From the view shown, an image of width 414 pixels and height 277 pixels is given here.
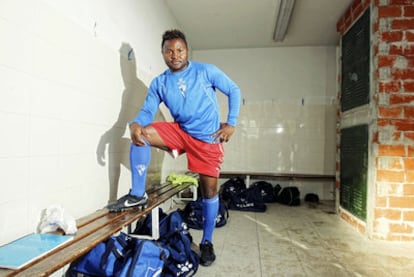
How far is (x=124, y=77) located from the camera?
2195mm

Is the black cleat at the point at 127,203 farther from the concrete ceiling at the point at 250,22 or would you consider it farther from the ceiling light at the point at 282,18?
the ceiling light at the point at 282,18

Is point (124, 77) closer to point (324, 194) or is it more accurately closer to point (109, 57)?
point (109, 57)

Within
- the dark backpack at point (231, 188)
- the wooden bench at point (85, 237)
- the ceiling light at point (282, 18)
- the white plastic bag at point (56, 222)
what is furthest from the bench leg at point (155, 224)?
the ceiling light at point (282, 18)

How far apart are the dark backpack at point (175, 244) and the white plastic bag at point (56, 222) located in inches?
22.4

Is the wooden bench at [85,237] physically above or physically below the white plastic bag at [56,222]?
below

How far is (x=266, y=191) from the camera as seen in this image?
411 centimetres

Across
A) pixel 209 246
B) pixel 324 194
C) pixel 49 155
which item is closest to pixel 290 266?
pixel 209 246

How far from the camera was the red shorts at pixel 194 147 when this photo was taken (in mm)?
1971

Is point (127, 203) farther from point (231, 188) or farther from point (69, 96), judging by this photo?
point (231, 188)

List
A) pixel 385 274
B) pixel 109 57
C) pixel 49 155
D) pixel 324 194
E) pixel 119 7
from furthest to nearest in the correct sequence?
pixel 324 194
pixel 119 7
pixel 109 57
pixel 385 274
pixel 49 155

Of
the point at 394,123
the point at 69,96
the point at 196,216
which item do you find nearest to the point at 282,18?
the point at 394,123

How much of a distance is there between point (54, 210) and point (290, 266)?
1.49 meters

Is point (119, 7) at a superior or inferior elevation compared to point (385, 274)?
superior

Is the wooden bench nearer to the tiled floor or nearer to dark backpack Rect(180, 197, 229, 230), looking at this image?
the tiled floor
